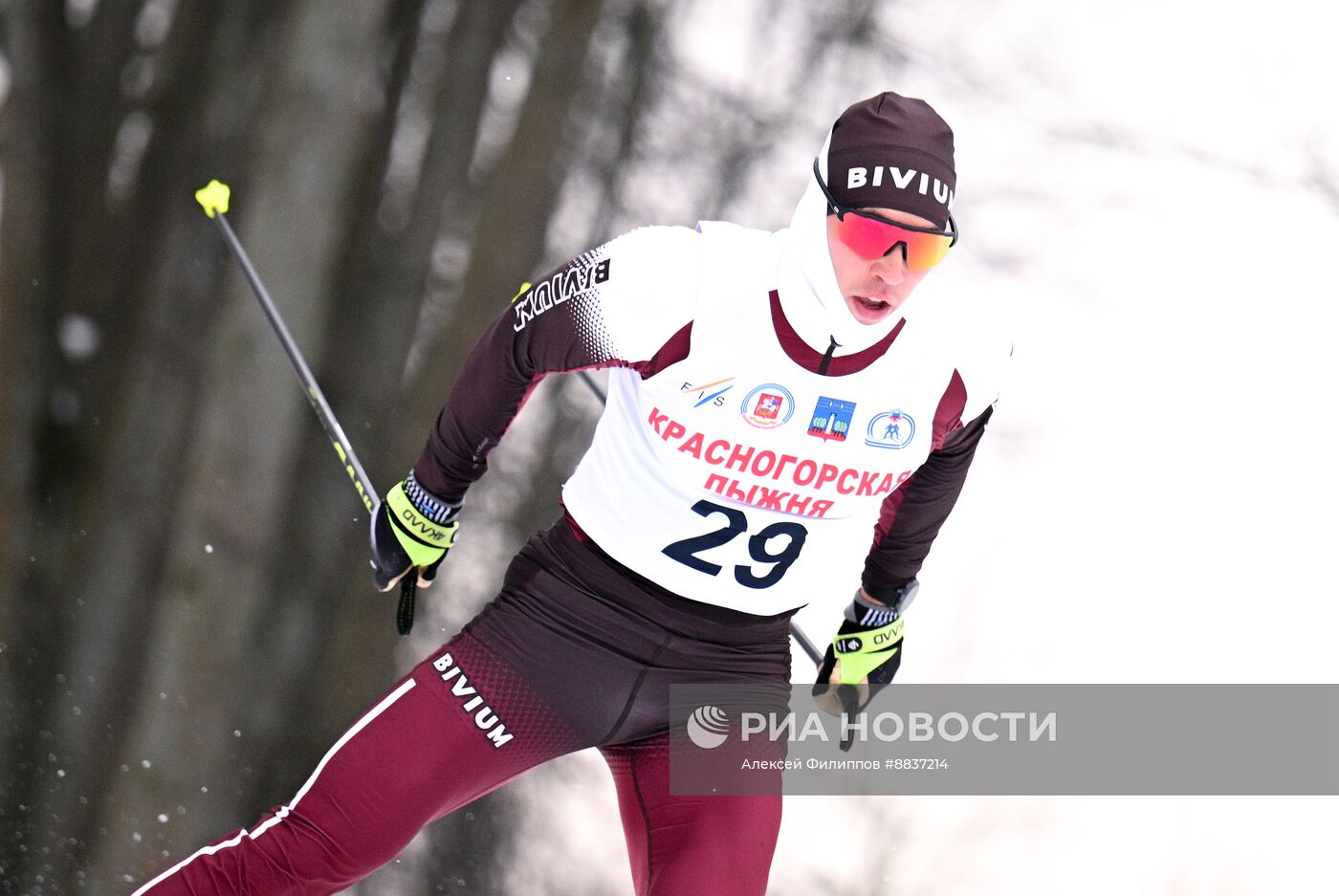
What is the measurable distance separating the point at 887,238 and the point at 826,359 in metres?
0.17

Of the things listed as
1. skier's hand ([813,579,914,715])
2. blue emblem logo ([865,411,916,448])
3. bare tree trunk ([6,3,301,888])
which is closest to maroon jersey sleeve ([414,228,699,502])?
blue emblem logo ([865,411,916,448])

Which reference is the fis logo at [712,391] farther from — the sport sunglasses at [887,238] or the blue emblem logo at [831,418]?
the sport sunglasses at [887,238]

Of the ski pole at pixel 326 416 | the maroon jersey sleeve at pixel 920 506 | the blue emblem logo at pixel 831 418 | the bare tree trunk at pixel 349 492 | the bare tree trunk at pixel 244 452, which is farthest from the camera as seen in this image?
the bare tree trunk at pixel 349 492

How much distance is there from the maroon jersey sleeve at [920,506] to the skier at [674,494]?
0.05 feet

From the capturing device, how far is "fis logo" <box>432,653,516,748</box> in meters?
1.79

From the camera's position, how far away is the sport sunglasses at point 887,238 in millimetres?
1634

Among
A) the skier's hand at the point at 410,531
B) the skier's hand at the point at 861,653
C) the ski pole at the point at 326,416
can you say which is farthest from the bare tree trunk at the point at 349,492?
the skier's hand at the point at 861,653

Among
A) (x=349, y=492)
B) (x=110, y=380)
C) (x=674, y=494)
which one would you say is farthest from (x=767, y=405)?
(x=110, y=380)

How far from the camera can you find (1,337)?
369 centimetres

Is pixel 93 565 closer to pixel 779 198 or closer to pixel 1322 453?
pixel 779 198

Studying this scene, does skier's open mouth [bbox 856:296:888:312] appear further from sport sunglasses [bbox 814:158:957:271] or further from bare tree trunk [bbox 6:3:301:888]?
bare tree trunk [bbox 6:3:301:888]

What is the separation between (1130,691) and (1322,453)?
0.77 meters

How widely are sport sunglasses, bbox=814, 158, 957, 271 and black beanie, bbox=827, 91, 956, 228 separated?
16mm

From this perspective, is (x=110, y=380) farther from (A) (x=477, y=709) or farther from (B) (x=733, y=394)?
(B) (x=733, y=394)
